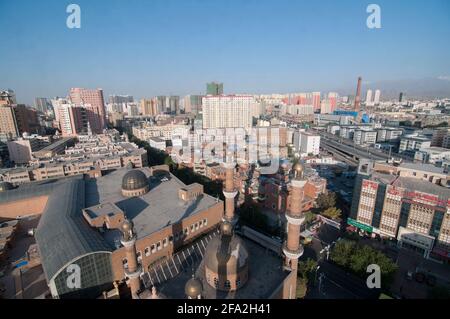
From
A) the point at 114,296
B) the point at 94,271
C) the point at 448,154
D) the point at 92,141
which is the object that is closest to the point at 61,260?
the point at 94,271

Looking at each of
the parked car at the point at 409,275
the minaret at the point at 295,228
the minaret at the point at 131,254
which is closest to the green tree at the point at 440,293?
the parked car at the point at 409,275

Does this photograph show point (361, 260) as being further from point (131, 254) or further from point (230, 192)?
point (131, 254)

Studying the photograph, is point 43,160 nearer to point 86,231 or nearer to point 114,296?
point 86,231

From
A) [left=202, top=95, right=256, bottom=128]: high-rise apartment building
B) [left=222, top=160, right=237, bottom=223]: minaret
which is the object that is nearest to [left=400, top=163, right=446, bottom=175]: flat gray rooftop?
[left=222, top=160, right=237, bottom=223]: minaret

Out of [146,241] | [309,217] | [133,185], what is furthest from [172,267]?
[309,217]

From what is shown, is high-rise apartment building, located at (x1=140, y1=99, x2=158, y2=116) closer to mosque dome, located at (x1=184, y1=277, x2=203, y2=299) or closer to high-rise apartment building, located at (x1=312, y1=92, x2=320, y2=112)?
high-rise apartment building, located at (x1=312, y1=92, x2=320, y2=112)
